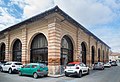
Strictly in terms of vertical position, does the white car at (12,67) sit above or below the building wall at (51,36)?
below

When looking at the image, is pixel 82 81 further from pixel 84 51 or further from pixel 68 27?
pixel 84 51

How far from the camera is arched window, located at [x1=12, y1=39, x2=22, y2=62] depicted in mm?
27203

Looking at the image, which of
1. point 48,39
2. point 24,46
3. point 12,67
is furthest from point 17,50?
point 48,39

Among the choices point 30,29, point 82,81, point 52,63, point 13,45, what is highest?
point 30,29

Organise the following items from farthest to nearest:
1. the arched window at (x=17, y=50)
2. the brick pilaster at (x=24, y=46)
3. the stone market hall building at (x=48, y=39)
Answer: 1. the arched window at (x=17, y=50)
2. the brick pilaster at (x=24, y=46)
3. the stone market hall building at (x=48, y=39)

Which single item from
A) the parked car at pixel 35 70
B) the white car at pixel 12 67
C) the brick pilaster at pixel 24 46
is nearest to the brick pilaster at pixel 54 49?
the parked car at pixel 35 70

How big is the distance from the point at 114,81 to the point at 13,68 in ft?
39.8

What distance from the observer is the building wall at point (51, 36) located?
66.1 feet

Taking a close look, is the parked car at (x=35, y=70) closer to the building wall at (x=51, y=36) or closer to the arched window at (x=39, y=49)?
the building wall at (x=51, y=36)

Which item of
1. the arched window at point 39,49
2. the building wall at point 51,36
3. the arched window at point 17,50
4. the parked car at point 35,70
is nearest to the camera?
the parked car at point 35,70

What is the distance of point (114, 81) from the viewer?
14953 millimetres

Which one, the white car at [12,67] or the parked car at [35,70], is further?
the white car at [12,67]

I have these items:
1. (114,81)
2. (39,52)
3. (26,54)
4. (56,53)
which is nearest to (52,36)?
(56,53)

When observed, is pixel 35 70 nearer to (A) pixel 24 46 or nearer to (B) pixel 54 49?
(B) pixel 54 49
